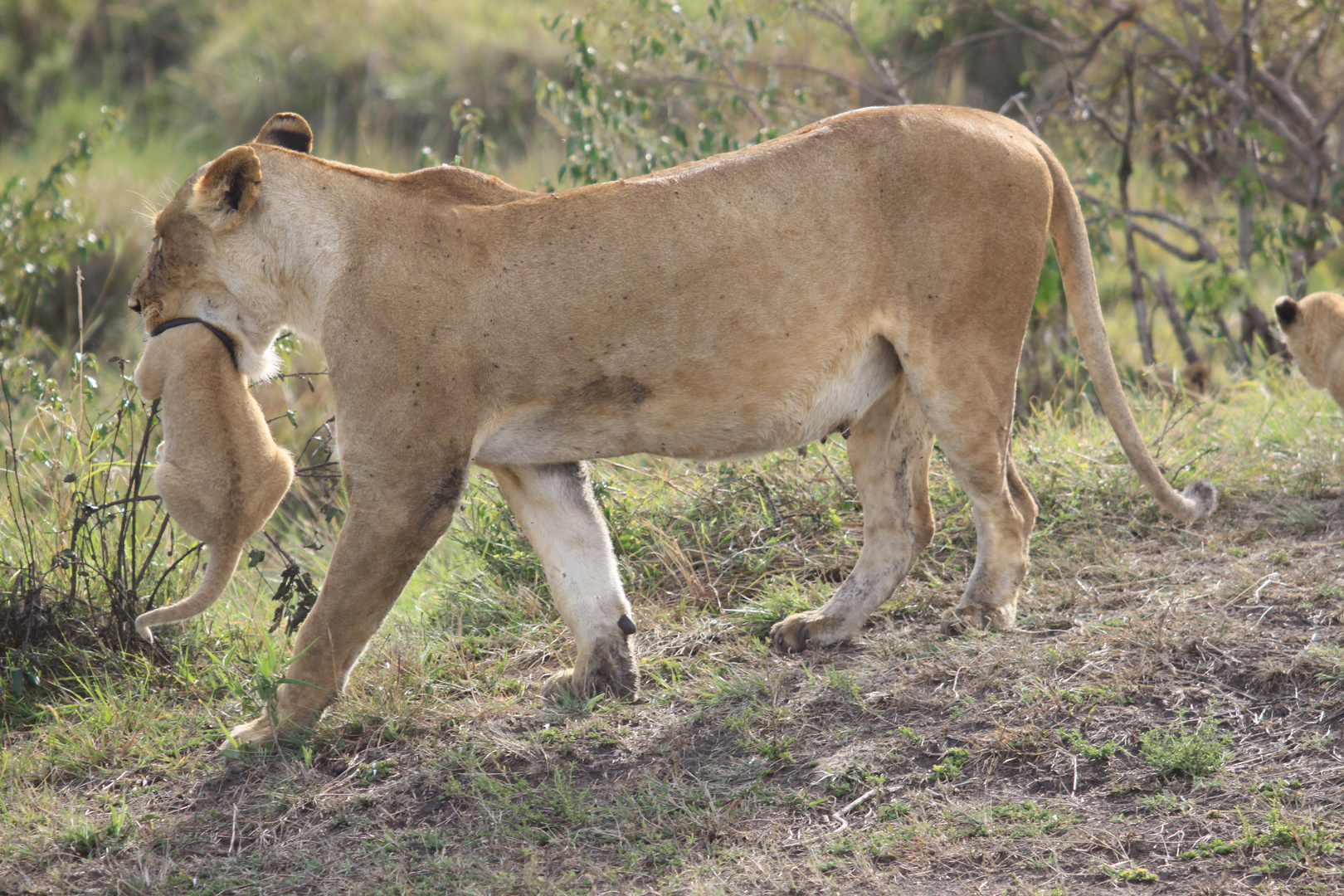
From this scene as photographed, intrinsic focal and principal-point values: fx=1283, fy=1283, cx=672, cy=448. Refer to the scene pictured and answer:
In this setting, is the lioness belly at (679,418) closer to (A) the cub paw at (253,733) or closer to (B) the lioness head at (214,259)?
(B) the lioness head at (214,259)

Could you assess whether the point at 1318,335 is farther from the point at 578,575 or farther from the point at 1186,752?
the point at 578,575

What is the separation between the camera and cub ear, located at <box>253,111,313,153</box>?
400cm

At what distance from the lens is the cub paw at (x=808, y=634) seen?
162 inches

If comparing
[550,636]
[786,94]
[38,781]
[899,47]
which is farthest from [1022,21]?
[38,781]

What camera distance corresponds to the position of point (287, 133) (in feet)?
13.2

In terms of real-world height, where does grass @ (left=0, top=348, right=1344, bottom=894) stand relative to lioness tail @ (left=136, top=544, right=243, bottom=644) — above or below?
below

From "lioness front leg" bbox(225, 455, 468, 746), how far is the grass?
17 cm

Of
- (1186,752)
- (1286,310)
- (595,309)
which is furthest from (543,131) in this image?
(1186,752)

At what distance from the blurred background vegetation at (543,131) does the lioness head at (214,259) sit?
0.63 metres

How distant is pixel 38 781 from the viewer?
3719mm

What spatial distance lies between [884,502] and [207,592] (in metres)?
2.12

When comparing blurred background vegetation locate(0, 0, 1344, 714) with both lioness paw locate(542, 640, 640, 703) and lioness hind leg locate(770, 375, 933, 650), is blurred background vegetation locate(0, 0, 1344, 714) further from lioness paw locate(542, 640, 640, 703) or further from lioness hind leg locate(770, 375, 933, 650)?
lioness hind leg locate(770, 375, 933, 650)

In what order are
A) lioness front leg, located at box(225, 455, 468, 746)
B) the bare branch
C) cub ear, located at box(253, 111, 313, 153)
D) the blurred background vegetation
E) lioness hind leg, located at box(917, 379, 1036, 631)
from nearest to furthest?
lioness front leg, located at box(225, 455, 468, 746) < lioness hind leg, located at box(917, 379, 1036, 631) < cub ear, located at box(253, 111, 313, 153) < the blurred background vegetation < the bare branch

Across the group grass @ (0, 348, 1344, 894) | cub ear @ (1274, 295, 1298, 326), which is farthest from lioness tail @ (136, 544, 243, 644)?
cub ear @ (1274, 295, 1298, 326)
